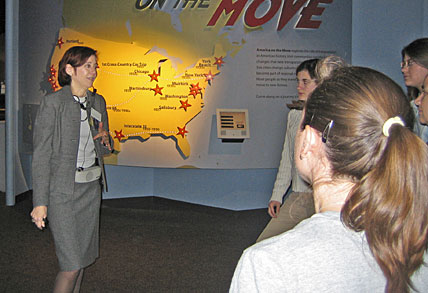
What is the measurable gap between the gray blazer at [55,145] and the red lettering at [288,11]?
10.5 ft

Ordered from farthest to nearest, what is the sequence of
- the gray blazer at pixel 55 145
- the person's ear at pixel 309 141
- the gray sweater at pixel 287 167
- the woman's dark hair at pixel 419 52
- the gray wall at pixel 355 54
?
the gray wall at pixel 355 54 < the gray sweater at pixel 287 167 < the woman's dark hair at pixel 419 52 < the gray blazer at pixel 55 145 < the person's ear at pixel 309 141

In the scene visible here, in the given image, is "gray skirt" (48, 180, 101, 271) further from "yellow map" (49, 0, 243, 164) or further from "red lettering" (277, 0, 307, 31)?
"red lettering" (277, 0, 307, 31)

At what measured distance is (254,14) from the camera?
5.29 metres

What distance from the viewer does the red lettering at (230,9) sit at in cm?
528

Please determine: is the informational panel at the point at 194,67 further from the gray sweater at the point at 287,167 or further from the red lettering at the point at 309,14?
the gray sweater at the point at 287,167

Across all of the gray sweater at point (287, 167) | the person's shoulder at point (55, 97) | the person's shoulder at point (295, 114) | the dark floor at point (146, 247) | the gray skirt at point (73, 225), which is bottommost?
the dark floor at point (146, 247)

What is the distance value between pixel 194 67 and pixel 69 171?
2.82m

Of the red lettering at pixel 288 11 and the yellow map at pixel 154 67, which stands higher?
the red lettering at pixel 288 11

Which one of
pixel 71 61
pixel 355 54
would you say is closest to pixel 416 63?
pixel 71 61

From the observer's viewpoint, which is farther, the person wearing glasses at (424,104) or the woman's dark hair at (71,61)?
the woman's dark hair at (71,61)

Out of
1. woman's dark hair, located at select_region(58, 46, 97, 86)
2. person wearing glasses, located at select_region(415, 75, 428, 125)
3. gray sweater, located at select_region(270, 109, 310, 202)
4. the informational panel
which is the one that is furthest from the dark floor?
person wearing glasses, located at select_region(415, 75, 428, 125)

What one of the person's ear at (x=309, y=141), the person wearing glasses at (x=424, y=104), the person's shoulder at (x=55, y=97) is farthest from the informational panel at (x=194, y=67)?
the person's ear at (x=309, y=141)

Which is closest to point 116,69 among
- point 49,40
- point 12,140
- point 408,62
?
point 49,40

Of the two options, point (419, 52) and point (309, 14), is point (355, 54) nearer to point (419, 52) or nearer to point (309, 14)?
point (309, 14)
